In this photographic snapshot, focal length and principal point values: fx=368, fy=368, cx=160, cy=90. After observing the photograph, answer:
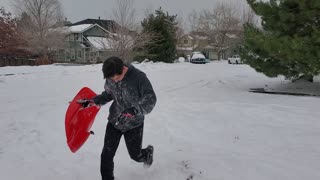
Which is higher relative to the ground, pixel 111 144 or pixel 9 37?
pixel 9 37

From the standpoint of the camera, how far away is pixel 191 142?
6203 millimetres

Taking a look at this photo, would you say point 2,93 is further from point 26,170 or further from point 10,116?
point 26,170

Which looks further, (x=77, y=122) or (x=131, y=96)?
(x=77, y=122)

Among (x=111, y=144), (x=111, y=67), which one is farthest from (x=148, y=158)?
(x=111, y=67)

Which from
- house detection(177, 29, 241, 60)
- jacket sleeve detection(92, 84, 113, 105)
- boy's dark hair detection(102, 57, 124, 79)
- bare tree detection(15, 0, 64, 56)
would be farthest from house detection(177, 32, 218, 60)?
boy's dark hair detection(102, 57, 124, 79)

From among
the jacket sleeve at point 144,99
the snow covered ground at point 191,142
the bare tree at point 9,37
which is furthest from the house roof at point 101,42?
the jacket sleeve at point 144,99

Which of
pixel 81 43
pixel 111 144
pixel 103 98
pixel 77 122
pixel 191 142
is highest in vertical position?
pixel 81 43

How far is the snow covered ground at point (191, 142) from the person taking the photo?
4.73m

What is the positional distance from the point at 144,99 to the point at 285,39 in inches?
317

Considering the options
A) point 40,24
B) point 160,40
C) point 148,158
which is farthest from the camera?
point 40,24

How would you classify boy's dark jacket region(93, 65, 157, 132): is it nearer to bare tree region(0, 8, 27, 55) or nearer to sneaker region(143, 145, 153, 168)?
sneaker region(143, 145, 153, 168)

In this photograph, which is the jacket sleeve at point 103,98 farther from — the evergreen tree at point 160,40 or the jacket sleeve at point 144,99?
the evergreen tree at point 160,40

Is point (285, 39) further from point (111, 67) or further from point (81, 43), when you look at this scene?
point (81, 43)

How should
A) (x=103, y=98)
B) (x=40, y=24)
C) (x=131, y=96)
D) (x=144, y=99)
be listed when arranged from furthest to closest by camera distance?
(x=40, y=24) → (x=103, y=98) → (x=131, y=96) → (x=144, y=99)
